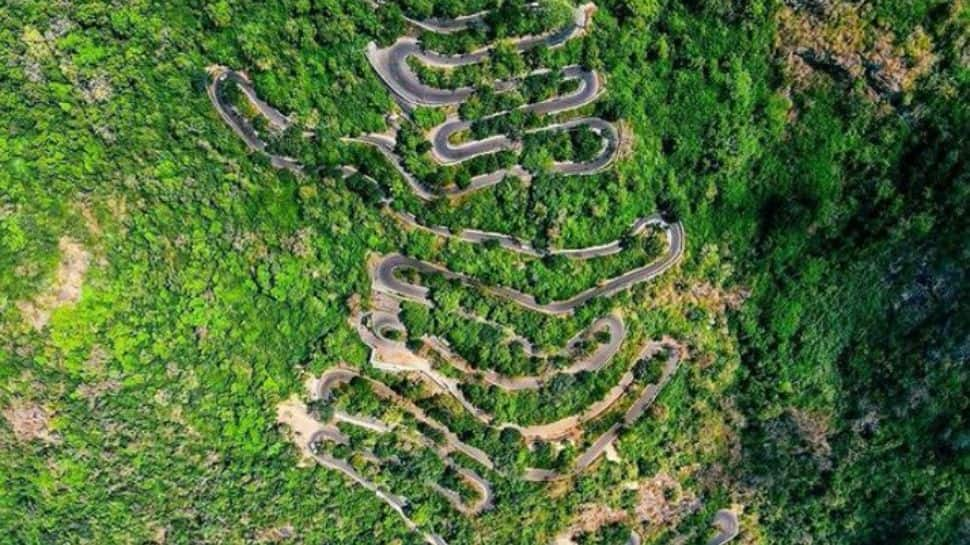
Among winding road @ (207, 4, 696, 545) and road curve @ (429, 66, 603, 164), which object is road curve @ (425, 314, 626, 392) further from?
road curve @ (429, 66, 603, 164)

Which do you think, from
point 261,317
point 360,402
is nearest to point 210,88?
point 261,317

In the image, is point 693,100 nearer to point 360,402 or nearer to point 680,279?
point 680,279

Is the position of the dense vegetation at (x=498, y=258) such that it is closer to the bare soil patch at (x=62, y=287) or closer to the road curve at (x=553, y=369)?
the bare soil patch at (x=62, y=287)

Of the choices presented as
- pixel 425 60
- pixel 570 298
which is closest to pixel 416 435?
pixel 570 298

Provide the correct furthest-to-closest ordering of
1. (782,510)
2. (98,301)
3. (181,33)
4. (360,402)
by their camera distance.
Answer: (782,510) < (360,402) < (181,33) < (98,301)

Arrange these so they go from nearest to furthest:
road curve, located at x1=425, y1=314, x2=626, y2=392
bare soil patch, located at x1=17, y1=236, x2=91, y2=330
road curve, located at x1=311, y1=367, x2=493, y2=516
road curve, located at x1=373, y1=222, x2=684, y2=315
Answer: bare soil patch, located at x1=17, y1=236, x2=91, y2=330 < road curve, located at x1=311, y1=367, x2=493, y2=516 < road curve, located at x1=373, y1=222, x2=684, y2=315 < road curve, located at x1=425, y1=314, x2=626, y2=392

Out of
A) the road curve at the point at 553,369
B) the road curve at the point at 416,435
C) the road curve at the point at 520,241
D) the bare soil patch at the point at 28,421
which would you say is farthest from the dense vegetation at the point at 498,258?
the road curve at the point at 553,369

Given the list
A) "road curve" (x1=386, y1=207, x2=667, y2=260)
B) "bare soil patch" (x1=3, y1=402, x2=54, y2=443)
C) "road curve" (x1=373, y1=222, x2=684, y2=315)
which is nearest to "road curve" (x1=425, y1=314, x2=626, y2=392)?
"road curve" (x1=373, y1=222, x2=684, y2=315)

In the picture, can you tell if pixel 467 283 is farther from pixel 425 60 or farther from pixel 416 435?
pixel 425 60

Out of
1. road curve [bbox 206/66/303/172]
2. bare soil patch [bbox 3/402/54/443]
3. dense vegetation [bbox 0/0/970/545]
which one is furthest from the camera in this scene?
road curve [bbox 206/66/303/172]
